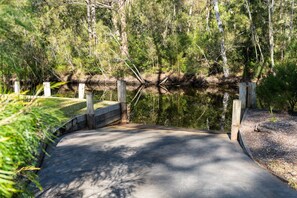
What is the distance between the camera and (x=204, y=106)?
61.9ft

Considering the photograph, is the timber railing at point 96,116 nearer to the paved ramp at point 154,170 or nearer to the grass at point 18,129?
the paved ramp at point 154,170

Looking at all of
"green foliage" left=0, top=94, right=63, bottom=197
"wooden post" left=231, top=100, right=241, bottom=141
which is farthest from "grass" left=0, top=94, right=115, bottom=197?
"wooden post" left=231, top=100, right=241, bottom=141

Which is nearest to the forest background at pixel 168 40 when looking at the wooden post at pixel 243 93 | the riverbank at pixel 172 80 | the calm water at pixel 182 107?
the riverbank at pixel 172 80

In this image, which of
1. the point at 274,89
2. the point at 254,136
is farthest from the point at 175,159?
the point at 274,89

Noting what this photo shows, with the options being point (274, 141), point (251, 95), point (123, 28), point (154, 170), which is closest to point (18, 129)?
point (154, 170)

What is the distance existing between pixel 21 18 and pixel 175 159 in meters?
5.68

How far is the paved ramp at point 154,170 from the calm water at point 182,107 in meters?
5.84

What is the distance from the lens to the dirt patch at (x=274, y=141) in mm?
6250

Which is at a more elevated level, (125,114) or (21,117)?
(21,117)

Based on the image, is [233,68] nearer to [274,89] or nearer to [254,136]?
[274,89]

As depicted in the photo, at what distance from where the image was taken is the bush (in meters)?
10.8

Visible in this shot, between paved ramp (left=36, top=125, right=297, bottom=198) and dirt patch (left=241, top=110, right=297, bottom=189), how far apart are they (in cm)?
31

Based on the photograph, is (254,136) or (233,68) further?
(233,68)

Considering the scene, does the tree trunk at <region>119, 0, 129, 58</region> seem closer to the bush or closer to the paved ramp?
the bush
